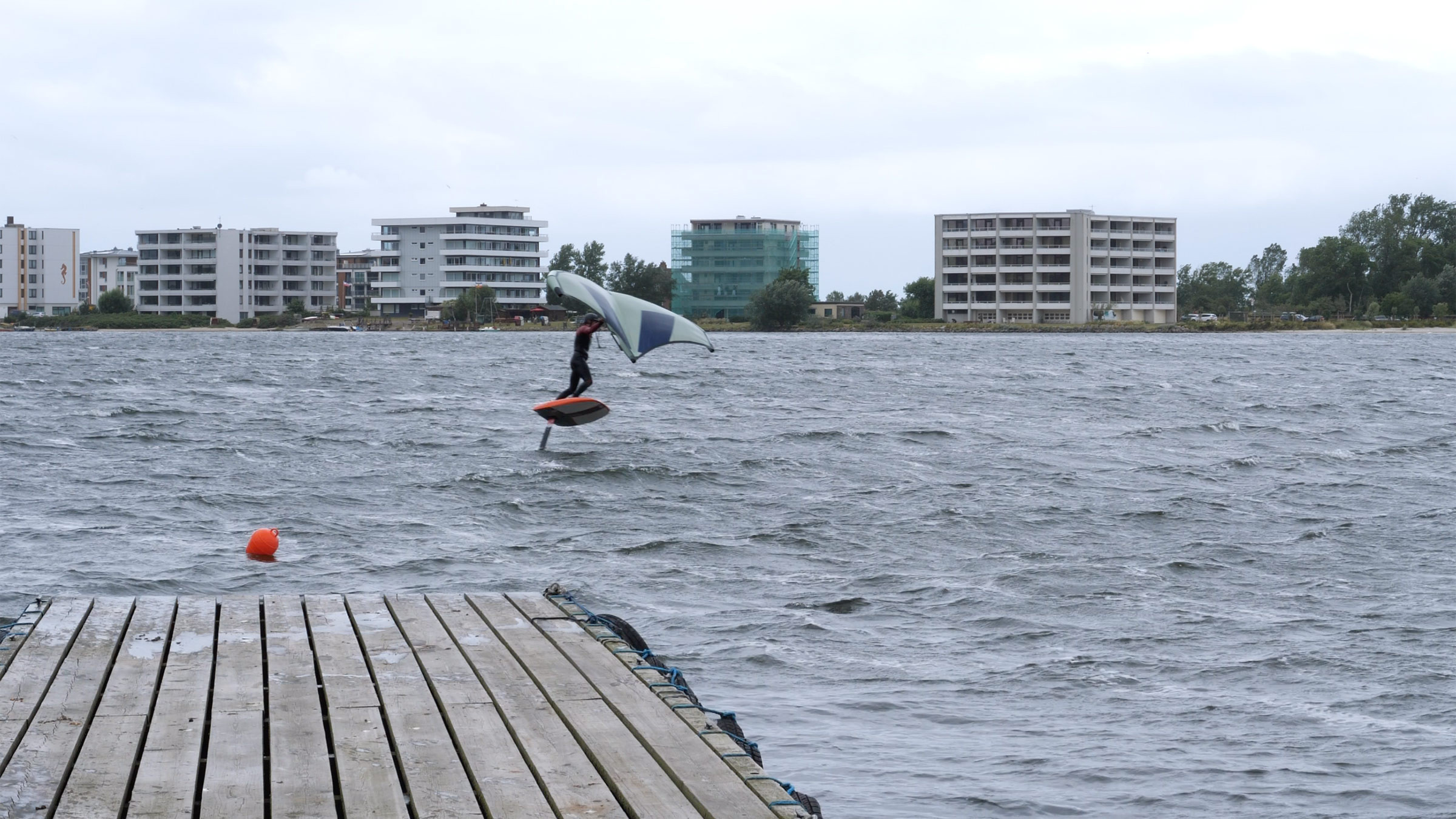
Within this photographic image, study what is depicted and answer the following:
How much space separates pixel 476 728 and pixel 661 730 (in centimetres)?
102

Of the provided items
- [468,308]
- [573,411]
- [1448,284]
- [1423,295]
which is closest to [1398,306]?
[1423,295]

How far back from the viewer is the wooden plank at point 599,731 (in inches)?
267

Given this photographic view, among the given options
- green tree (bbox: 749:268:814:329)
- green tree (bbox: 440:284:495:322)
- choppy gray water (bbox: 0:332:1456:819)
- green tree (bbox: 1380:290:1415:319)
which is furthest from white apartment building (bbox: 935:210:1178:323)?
choppy gray water (bbox: 0:332:1456:819)

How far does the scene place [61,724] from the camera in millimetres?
7699

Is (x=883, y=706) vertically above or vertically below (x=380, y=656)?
below

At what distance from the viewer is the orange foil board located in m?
29.1

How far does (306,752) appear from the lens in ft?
23.9

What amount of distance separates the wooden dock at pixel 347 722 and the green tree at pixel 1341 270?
195m

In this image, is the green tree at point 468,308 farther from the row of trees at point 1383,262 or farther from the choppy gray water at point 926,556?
the choppy gray water at point 926,556

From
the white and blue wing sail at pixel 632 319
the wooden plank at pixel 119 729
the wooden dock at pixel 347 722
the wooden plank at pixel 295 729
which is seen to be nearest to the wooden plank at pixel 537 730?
the wooden dock at pixel 347 722

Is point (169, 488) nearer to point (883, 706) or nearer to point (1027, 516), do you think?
point (1027, 516)

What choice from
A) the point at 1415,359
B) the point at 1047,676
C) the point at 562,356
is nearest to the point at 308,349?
the point at 562,356

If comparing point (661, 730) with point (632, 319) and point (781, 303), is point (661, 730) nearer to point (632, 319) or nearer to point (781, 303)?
point (632, 319)

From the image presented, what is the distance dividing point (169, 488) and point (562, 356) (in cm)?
8566
